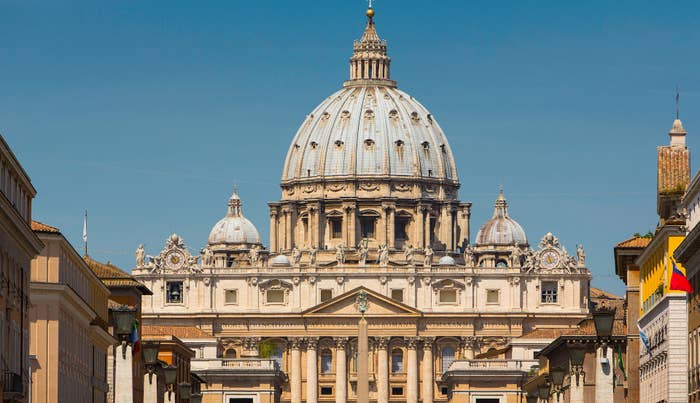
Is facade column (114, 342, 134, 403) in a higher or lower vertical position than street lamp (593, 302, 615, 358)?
lower

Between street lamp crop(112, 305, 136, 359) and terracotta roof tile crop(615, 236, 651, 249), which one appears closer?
street lamp crop(112, 305, 136, 359)

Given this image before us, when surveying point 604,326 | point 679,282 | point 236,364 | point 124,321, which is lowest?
point 604,326

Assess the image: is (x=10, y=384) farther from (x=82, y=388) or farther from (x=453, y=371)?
(x=453, y=371)

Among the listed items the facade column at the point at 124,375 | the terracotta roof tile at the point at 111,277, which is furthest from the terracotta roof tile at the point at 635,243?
the facade column at the point at 124,375

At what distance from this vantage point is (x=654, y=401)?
266 feet

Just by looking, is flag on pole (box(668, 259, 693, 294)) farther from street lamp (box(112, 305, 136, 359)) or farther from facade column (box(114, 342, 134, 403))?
street lamp (box(112, 305, 136, 359))

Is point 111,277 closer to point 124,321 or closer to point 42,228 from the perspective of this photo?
point 42,228

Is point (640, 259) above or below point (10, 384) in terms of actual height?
above

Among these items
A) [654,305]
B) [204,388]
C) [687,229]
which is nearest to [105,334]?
[654,305]

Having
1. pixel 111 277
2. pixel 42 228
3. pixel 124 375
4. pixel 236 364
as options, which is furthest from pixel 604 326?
pixel 236 364

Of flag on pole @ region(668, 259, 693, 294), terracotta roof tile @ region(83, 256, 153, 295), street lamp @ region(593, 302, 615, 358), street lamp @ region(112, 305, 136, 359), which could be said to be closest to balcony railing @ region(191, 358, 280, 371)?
terracotta roof tile @ region(83, 256, 153, 295)

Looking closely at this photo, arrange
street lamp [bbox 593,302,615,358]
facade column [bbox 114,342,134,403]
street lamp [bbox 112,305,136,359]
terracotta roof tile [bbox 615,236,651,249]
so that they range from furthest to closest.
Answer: terracotta roof tile [bbox 615,236,651,249] < facade column [bbox 114,342,134,403] < street lamp [bbox 112,305,136,359] < street lamp [bbox 593,302,615,358]

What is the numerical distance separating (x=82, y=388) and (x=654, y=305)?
61.7 ft

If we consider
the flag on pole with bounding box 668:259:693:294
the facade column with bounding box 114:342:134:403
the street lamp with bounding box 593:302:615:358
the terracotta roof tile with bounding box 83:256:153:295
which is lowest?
the facade column with bounding box 114:342:134:403
